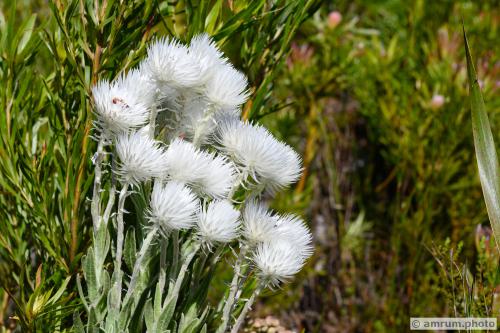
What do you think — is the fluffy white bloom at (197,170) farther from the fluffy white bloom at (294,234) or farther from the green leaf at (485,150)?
the green leaf at (485,150)

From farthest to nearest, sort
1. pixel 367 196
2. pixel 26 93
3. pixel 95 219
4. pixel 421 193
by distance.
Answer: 1. pixel 367 196
2. pixel 421 193
3. pixel 26 93
4. pixel 95 219

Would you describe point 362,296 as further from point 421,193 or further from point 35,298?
point 35,298

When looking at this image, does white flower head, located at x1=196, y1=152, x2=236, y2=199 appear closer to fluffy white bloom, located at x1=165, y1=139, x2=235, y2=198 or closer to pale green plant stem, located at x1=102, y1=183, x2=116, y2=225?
fluffy white bloom, located at x1=165, y1=139, x2=235, y2=198

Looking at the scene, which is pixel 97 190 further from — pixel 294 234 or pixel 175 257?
pixel 294 234

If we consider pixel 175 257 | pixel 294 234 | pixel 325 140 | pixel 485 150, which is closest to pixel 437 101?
pixel 325 140

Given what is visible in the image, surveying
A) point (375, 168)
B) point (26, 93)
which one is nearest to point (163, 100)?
point (26, 93)

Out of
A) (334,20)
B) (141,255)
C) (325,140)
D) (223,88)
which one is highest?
(334,20)

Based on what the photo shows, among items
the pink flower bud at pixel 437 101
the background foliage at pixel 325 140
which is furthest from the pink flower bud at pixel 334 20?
the pink flower bud at pixel 437 101
